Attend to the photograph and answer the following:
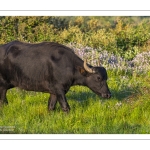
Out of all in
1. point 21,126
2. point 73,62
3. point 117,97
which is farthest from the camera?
point 117,97

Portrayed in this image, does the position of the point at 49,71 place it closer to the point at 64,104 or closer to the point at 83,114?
the point at 64,104

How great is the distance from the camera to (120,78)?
1185 centimetres

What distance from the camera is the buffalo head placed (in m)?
9.81

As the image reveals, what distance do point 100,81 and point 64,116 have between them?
3.52 ft

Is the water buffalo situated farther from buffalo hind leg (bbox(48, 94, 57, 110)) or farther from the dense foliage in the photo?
the dense foliage

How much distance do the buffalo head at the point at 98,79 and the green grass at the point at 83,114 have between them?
36 cm

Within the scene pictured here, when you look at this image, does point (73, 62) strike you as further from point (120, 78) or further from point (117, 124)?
point (120, 78)

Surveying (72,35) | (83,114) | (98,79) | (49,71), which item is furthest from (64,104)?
(72,35)

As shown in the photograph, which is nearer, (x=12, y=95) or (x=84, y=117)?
(x=84, y=117)

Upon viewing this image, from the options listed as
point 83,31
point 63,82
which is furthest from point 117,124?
point 83,31

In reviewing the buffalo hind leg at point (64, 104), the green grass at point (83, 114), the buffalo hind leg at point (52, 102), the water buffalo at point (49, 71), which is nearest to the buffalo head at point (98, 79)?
the water buffalo at point (49, 71)

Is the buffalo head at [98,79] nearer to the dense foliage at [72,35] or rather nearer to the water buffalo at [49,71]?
the water buffalo at [49,71]

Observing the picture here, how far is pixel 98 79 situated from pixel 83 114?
2.62 feet

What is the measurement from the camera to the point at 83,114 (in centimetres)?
966
